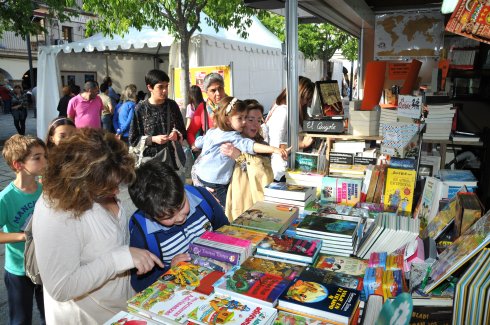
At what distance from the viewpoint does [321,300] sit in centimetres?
124

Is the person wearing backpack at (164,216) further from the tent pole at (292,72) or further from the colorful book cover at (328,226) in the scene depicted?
the tent pole at (292,72)

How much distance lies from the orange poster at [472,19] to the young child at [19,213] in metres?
2.22

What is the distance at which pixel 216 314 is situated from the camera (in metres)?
1.20

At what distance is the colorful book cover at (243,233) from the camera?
171cm

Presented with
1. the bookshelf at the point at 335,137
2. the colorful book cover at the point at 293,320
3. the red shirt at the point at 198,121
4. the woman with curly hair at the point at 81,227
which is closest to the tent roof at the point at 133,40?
the red shirt at the point at 198,121

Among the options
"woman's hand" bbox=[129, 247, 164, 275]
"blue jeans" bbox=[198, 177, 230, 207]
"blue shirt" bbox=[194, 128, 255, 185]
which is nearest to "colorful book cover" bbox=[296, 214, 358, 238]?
"woman's hand" bbox=[129, 247, 164, 275]

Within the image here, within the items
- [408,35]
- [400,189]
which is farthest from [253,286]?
[408,35]

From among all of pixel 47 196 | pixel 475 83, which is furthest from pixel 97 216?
pixel 475 83

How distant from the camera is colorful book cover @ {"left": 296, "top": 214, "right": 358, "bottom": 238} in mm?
1780

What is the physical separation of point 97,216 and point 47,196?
0.67 feet

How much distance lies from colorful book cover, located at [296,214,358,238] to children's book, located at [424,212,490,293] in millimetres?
412

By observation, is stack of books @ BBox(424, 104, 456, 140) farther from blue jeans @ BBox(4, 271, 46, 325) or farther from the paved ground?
the paved ground

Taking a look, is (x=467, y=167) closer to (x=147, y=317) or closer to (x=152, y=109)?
(x=152, y=109)

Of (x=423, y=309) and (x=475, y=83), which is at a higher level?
(x=475, y=83)
